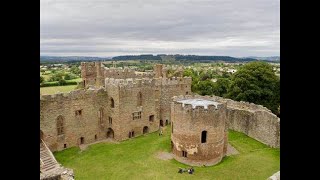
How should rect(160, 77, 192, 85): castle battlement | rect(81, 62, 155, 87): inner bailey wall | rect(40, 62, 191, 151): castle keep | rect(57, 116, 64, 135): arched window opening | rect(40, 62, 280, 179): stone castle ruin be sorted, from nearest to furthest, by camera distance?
rect(40, 62, 280, 179): stone castle ruin, rect(40, 62, 191, 151): castle keep, rect(57, 116, 64, 135): arched window opening, rect(160, 77, 192, 85): castle battlement, rect(81, 62, 155, 87): inner bailey wall

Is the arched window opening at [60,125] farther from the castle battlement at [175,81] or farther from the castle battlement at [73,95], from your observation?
the castle battlement at [175,81]

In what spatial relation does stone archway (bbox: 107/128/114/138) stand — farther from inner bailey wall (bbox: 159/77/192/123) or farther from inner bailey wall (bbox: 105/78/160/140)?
inner bailey wall (bbox: 159/77/192/123)

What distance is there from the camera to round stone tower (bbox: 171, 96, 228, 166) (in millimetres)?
26797

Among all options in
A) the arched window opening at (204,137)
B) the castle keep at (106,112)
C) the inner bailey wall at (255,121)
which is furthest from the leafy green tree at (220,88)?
the arched window opening at (204,137)

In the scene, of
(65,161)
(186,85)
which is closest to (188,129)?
(65,161)

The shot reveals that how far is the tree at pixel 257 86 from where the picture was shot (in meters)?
43.8

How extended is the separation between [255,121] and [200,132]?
34.7 ft

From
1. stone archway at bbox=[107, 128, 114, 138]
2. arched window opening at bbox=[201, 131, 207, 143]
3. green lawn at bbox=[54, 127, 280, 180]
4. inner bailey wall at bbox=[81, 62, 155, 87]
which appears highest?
inner bailey wall at bbox=[81, 62, 155, 87]

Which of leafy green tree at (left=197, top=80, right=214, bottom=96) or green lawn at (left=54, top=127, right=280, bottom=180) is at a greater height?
leafy green tree at (left=197, top=80, right=214, bottom=96)

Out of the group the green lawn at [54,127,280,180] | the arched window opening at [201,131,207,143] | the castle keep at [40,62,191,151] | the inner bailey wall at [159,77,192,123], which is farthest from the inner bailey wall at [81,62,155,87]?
→ the arched window opening at [201,131,207,143]

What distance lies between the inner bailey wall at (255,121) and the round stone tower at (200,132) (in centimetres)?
358

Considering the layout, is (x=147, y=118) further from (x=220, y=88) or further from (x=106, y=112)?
(x=220, y=88)
